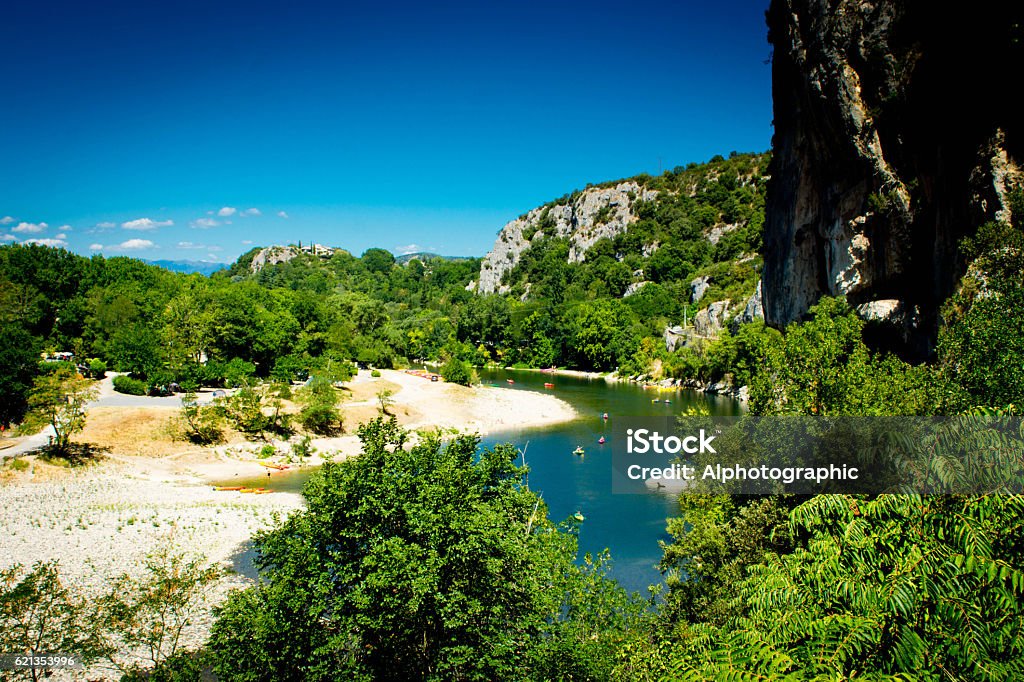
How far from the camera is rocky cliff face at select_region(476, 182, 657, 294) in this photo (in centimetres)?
11544

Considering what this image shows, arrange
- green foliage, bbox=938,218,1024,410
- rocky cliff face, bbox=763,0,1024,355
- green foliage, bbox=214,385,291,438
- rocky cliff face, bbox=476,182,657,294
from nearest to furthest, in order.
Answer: green foliage, bbox=938,218,1024,410 < rocky cliff face, bbox=763,0,1024,355 < green foliage, bbox=214,385,291,438 < rocky cliff face, bbox=476,182,657,294

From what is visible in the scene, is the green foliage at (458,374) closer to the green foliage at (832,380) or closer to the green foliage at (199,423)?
the green foliage at (199,423)

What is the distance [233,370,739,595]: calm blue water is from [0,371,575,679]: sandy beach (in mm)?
2431

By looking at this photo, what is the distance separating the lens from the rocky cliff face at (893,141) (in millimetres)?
16656

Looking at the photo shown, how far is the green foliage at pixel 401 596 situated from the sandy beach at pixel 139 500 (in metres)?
2.28

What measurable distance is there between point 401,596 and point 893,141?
2351 cm

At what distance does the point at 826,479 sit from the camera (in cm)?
1117

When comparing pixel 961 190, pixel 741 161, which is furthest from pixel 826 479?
pixel 741 161

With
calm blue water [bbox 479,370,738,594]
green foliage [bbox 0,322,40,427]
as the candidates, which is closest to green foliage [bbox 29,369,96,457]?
green foliage [bbox 0,322,40,427]

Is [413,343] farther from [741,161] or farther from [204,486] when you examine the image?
[741,161]

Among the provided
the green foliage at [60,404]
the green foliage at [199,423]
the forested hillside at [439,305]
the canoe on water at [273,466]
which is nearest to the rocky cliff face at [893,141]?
the canoe on water at [273,466]

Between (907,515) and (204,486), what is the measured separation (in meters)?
29.8

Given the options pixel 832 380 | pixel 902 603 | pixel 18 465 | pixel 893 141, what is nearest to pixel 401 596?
pixel 902 603

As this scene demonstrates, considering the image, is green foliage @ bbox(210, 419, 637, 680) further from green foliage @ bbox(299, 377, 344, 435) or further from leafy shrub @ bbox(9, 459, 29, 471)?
green foliage @ bbox(299, 377, 344, 435)
